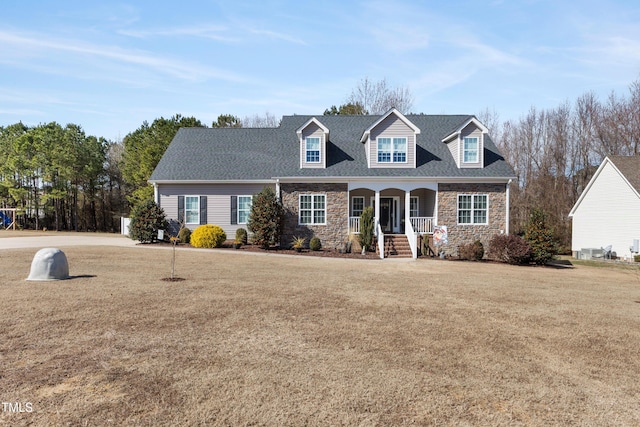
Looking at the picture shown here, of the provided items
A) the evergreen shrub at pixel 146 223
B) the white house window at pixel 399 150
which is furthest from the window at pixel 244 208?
the white house window at pixel 399 150

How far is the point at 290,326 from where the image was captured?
7.27 metres

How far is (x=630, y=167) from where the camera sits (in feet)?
89.6

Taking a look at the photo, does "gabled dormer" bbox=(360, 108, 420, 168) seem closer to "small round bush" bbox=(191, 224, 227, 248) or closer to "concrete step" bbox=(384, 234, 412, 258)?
"concrete step" bbox=(384, 234, 412, 258)

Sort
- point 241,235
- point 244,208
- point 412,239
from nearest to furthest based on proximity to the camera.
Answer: point 412,239
point 241,235
point 244,208

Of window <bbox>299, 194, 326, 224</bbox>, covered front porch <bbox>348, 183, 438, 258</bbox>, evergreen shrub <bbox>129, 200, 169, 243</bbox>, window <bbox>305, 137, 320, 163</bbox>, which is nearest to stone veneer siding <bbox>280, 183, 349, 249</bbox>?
window <bbox>299, 194, 326, 224</bbox>

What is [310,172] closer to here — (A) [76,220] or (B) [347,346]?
(B) [347,346]

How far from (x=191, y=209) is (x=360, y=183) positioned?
32.3ft

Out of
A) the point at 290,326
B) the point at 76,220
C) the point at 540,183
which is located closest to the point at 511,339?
the point at 290,326

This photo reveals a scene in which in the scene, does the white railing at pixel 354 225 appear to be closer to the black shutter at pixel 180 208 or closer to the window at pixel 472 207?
A: the window at pixel 472 207

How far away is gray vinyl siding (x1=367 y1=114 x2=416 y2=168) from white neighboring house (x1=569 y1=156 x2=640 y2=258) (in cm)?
1476

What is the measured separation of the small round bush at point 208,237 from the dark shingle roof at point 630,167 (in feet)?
82.8

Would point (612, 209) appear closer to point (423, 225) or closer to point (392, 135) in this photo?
point (423, 225)

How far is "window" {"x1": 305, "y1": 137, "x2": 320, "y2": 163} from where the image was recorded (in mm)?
23312

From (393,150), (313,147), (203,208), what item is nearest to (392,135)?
(393,150)
